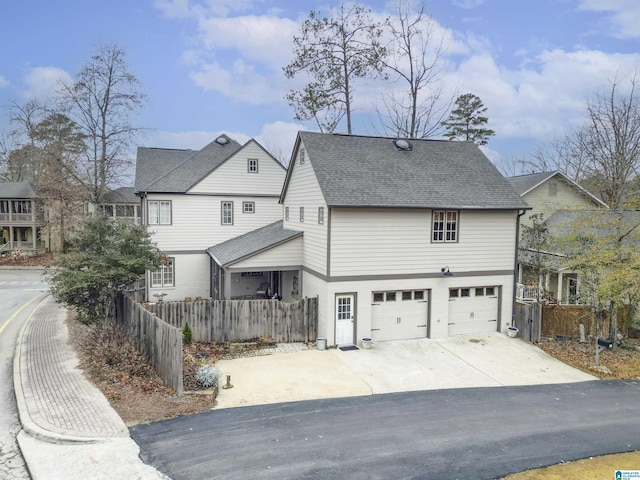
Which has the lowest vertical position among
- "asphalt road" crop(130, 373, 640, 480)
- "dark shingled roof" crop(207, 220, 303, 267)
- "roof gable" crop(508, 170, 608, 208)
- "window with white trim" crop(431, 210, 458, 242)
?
"asphalt road" crop(130, 373, 640, 480)

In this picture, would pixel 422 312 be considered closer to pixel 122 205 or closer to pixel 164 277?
pixel 164 277

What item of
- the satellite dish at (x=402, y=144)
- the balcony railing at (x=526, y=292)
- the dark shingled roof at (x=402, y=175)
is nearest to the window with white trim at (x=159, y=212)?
the dark shingled roof at (x=402, y=175)

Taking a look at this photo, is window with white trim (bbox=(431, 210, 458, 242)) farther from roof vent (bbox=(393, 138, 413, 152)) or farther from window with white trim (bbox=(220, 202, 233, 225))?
window with white trim (bbox=(220, 202, 233, 225))

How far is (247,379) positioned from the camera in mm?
12234

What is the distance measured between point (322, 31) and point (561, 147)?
21.3 m

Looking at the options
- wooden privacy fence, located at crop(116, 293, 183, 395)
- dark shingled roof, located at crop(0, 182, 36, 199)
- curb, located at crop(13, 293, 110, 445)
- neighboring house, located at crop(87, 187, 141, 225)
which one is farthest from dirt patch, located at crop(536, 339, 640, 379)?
dark shingled roof, located at crop(0, 182, 36, 199)

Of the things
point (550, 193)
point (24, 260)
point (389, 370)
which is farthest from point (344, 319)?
point (24, 260)

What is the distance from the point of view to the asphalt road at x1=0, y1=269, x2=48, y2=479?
7.70 meters

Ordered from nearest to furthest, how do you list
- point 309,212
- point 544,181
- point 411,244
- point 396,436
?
point 396,436 → point 411,244 → point 309,212 → point 544,181

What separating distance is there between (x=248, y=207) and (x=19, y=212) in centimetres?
3098

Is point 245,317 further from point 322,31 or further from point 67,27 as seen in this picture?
point 322,31

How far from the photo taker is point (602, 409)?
11.0m

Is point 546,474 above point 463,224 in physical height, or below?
below

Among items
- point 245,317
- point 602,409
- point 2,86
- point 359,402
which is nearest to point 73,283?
point 245,317
